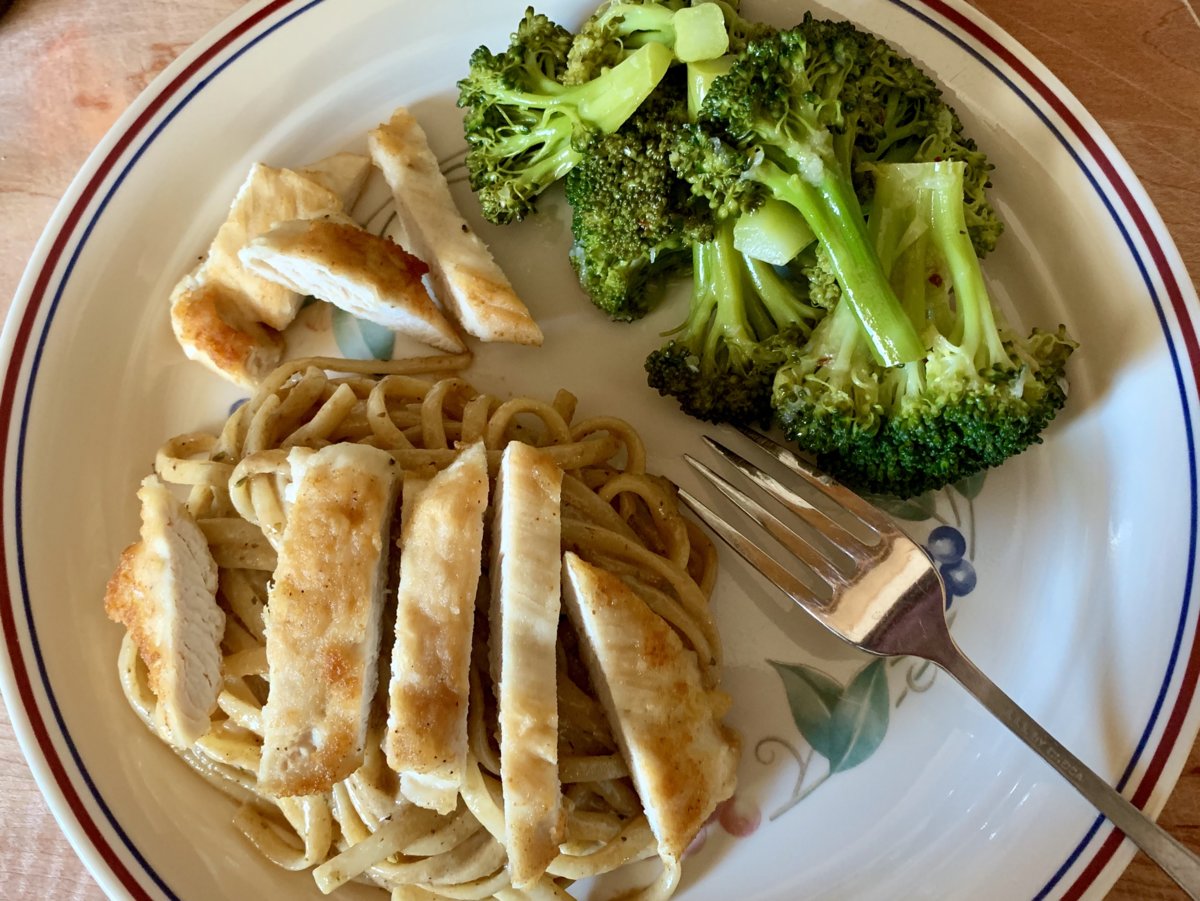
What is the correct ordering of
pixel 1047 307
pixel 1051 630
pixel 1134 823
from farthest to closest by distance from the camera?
pixel 1047 307
pixel 1051 630
pixel 1134 823

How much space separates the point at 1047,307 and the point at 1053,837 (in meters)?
1.64

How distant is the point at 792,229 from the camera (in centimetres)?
245

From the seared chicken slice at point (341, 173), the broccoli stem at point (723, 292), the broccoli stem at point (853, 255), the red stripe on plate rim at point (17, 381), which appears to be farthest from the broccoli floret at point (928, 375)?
the red stripe on plate rim at point (17, 381)

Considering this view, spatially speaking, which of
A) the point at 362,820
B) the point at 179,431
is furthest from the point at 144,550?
the point at 362,820

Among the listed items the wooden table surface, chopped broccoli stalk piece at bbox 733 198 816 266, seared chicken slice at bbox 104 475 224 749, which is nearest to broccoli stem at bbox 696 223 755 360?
chopped broccoli stalk piece at bbox 733 198 816 266

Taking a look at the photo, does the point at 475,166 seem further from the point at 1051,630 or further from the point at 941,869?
the point at 941,869

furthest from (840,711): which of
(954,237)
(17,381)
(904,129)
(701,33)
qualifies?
(17,381)

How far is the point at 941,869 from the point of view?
247cm

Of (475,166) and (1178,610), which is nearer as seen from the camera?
(1178,610)

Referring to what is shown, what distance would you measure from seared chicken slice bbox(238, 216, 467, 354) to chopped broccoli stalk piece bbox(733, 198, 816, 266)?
1.03m

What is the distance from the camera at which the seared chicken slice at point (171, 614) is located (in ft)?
7.70

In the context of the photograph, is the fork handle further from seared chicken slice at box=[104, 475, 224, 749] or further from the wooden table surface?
seared chicken slice at box=[104, 475, 224, 749]

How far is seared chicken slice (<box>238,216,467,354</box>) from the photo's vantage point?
2596 millimetres

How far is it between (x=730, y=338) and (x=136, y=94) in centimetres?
249
